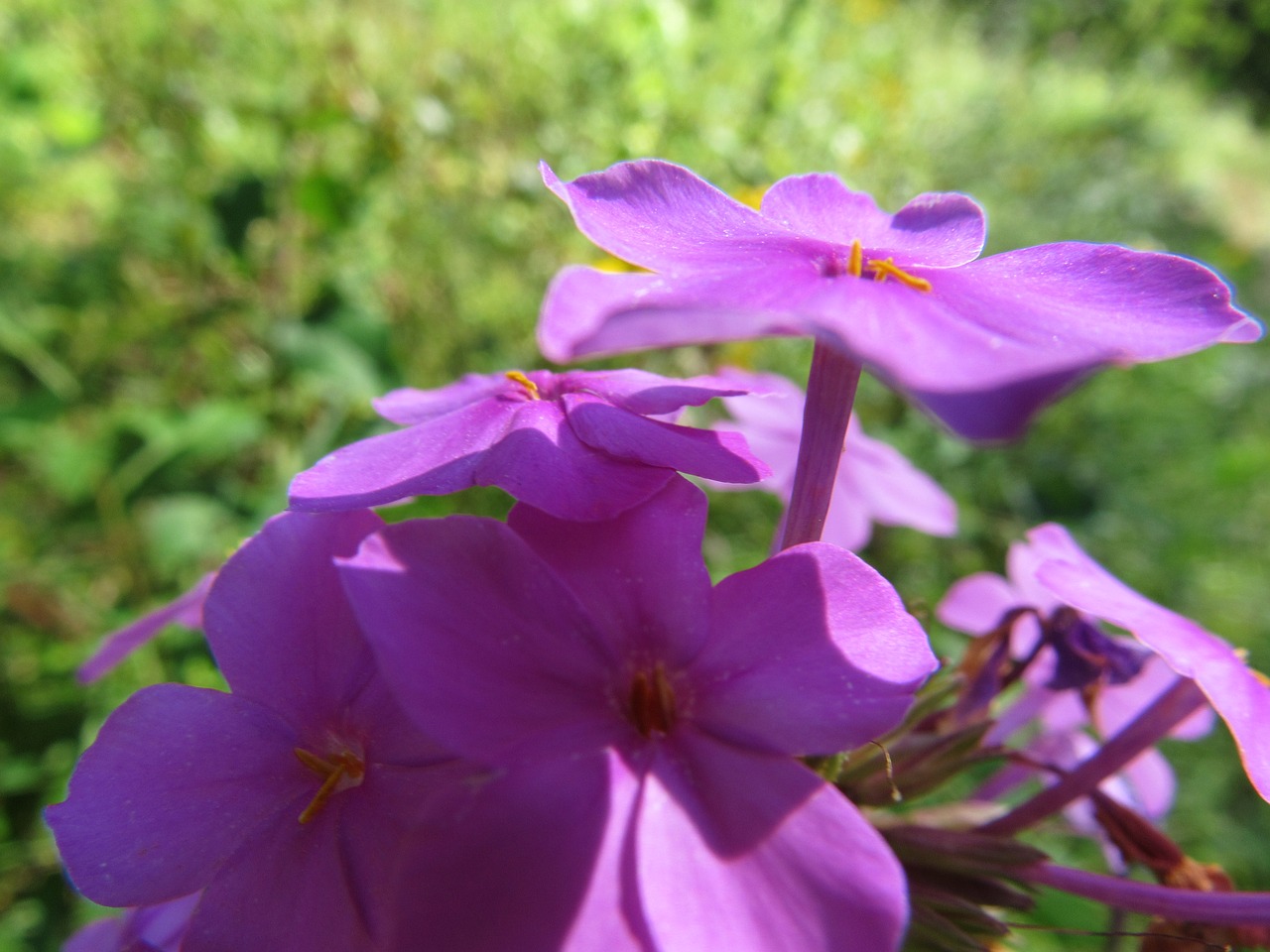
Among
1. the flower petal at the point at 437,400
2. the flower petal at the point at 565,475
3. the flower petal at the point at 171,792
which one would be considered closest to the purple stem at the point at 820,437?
the flower petal at the point at 565,475

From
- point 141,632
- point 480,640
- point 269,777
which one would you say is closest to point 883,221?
point 480,640

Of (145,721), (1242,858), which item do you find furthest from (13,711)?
(1242,858)

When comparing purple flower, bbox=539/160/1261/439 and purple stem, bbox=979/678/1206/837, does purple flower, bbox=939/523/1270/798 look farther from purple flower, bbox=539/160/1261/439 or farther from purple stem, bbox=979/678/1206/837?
purple flower, bbox=539/160/1261/439

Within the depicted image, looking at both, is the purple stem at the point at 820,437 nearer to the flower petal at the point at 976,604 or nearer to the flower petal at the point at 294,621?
the flower petal at the point at 294,621

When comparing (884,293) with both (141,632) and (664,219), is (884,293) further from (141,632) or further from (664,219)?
(141,632)

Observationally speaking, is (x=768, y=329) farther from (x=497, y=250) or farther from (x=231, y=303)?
(x=497, y=250)

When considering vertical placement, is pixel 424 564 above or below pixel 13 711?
above

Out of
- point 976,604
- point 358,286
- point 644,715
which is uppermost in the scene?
point 644,715

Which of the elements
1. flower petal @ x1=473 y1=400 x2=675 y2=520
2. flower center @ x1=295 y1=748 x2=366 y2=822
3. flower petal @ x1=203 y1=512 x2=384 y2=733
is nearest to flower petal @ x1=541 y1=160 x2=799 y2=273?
flower petal @ x1=473 y1=400 x2=675 y2=520
